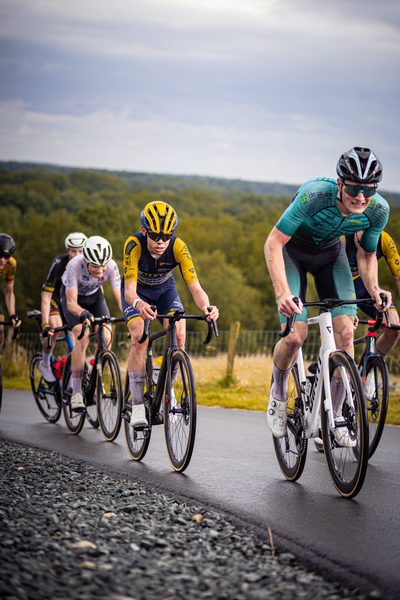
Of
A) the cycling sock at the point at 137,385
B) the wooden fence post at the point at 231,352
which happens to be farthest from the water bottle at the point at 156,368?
the wooden fence post at the point at 231,352

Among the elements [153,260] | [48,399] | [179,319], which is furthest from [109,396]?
[48,399]

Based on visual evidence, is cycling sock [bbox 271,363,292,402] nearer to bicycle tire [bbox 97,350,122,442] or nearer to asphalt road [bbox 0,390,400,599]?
asphalt road [bbox 0,390,400,599]

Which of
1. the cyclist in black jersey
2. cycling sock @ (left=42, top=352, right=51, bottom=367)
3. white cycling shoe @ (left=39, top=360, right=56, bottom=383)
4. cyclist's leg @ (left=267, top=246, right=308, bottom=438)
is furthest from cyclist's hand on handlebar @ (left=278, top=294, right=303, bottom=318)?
→ cycling sock @ (left=42, top=352, right=51, bottom=367)

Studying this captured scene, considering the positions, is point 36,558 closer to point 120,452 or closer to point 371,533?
point 371,533

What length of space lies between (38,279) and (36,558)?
1886 inches

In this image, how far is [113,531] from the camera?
3537mm

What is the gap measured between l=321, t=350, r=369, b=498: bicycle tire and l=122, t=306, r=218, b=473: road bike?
1.18 m

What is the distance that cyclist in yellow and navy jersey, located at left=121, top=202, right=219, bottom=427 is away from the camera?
18.6 ft

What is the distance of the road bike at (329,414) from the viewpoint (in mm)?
4117

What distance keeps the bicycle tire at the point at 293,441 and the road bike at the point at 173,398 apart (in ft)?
2.57

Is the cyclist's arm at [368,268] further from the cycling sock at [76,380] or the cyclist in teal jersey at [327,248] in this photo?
the cycling sock at [76,380]

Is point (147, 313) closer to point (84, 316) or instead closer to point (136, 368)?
point (136, 368)

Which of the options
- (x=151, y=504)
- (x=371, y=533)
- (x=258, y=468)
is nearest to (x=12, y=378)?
(x=258, y=468)

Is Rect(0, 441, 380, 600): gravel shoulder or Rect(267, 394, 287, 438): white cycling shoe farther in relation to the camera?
Rect(267, 394, 287, 438): white cycling shoe
